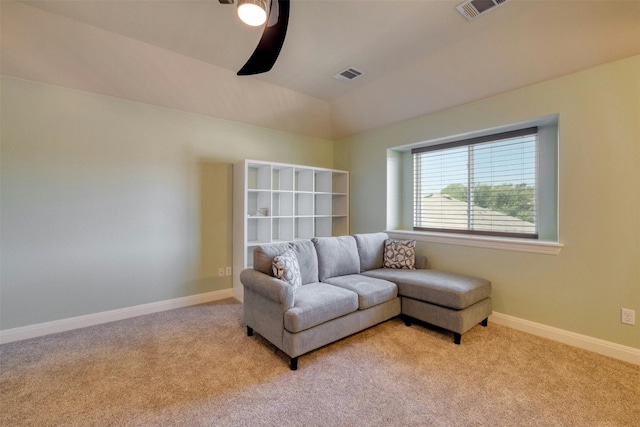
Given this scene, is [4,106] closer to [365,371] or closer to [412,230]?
[365,371]

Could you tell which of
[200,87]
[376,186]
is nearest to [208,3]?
[200,87]

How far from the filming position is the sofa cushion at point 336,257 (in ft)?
10.3

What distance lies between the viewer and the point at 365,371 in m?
2.17

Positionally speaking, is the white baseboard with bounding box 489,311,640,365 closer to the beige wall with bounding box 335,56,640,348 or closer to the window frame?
the beige wall with bounding box 335,56,640,348

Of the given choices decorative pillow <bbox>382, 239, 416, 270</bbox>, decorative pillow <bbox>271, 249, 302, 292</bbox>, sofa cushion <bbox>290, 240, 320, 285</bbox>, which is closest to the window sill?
decorative pillow <bbox>382, 239, 416, 270</bbox>

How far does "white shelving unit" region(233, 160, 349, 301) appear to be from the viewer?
12.5ft

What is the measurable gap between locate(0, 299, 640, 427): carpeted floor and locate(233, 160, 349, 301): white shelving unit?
1.44 m

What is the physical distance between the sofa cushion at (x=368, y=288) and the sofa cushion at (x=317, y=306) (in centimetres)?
10

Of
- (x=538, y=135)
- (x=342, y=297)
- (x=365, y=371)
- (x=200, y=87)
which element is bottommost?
(x=365, y=371)

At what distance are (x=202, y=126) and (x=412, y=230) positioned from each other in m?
3.37

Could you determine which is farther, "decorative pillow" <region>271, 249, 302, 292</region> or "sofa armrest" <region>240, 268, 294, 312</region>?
"decorative pillow" <region>271, 249, 302, 292</region>

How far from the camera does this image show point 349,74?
3391 millimetres

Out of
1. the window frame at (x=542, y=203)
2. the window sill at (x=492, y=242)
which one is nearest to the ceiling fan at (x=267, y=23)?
the window frame at (x=542, y=203)

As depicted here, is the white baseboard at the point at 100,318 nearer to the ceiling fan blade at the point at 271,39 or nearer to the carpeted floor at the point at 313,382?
the carpeted floor at the point at 313,382
